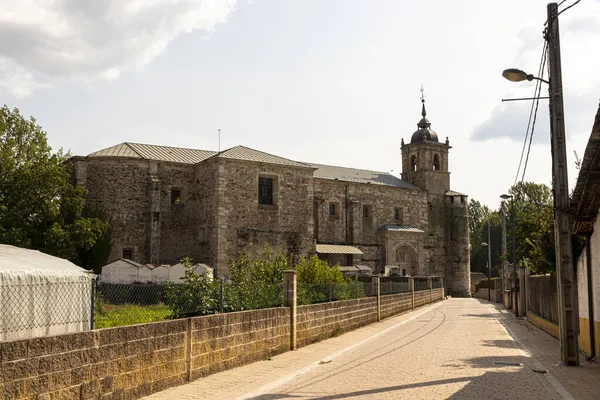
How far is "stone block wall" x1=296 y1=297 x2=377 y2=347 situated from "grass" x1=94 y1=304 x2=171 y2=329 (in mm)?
4579

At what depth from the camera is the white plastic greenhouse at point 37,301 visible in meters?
11.3

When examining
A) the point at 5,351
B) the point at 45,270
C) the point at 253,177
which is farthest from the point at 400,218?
the point at 5,351

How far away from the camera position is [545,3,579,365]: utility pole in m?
13.2

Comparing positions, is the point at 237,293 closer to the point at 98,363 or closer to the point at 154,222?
the point at 98,363

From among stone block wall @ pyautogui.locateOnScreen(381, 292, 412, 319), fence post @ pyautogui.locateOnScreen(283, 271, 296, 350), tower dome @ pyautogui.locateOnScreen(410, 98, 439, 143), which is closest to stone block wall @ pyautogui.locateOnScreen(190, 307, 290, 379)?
fence post @ pyautogui.locateOnScreen(283, 271, 296, 350)

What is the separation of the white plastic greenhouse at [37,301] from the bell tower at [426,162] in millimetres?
53328

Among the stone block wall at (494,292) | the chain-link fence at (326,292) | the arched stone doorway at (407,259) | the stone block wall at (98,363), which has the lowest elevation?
the stone block wall at (494,292)

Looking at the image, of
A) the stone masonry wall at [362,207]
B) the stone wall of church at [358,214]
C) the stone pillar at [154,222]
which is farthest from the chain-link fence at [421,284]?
the stone pillar at [154,222]

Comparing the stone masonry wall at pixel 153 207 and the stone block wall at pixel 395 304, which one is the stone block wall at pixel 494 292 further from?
the stone masonry wall at pixel 153 207

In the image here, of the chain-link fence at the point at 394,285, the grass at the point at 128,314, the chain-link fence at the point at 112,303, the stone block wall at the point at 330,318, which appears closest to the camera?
the chain-link fence at the point at 112,303

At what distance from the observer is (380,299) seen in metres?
27.6

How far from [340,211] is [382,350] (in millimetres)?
39814

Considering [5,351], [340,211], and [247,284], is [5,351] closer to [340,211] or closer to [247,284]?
[247,284]

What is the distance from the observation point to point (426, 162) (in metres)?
65.8
